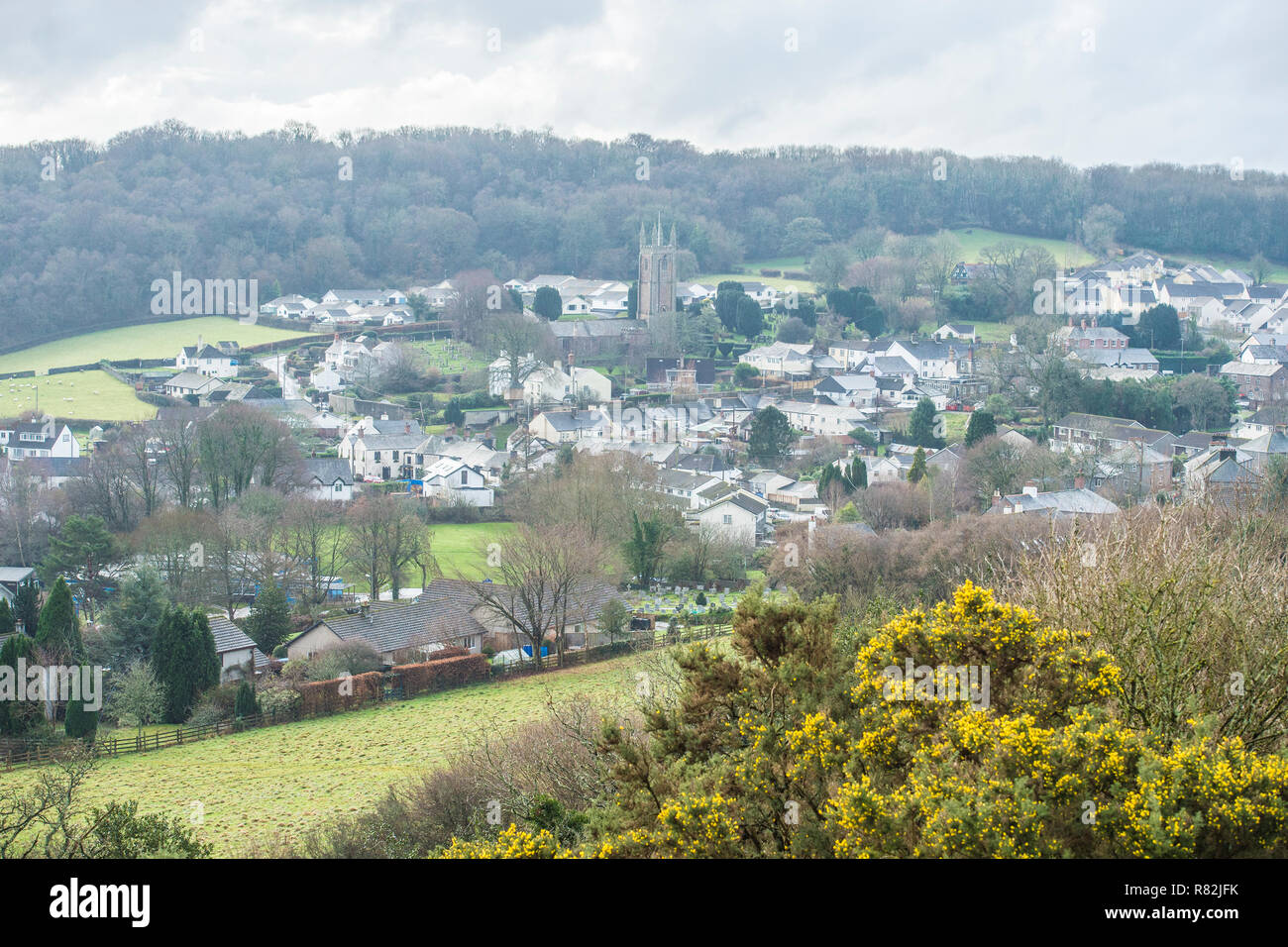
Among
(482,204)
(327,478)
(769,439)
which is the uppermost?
(482,204)

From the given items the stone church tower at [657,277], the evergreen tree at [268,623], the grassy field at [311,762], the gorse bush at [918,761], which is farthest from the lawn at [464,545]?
the stone church tower at [657,277]

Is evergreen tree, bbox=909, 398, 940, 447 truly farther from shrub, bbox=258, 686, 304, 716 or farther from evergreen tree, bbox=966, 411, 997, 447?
shrub, bbox=258, 686, 304, 716

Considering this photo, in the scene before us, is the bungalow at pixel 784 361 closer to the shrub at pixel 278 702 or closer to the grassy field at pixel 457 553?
the grassy field at pixel 457 553

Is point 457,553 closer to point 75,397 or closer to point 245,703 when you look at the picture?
point 245,703

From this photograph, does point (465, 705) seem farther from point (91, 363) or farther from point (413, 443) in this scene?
point (91, 363)

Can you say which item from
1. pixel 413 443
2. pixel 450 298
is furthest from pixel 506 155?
pixel 413 443

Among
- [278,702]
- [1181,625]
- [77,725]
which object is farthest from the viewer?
[278,702]

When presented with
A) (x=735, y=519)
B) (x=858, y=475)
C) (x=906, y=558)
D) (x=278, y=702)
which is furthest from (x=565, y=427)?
(x=278, y=702)
